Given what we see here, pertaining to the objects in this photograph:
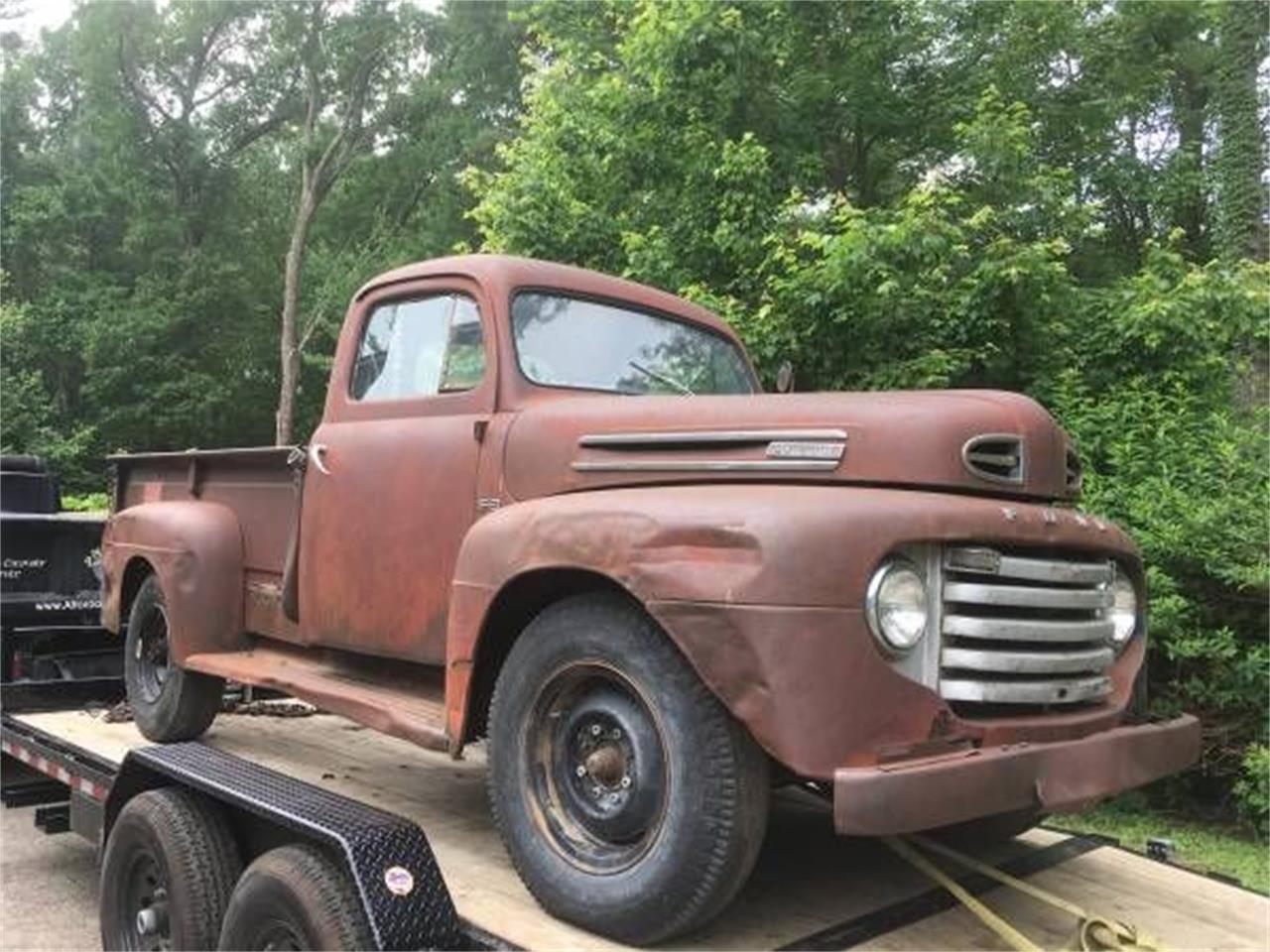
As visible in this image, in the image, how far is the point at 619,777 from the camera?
3004 mm

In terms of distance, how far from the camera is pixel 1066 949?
117 inches

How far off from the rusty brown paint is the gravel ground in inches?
51.8

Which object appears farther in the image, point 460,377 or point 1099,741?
point 460,377

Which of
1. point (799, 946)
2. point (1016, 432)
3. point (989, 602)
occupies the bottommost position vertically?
point (799, 946)

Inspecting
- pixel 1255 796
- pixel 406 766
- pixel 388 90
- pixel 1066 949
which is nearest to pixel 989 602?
pixel 1066 949

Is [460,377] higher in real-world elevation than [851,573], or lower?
higher

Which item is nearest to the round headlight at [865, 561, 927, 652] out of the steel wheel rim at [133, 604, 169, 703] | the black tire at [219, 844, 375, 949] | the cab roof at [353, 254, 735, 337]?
the black tire at [219, 844, 375, 949]

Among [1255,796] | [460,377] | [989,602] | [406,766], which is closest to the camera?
[989,602]

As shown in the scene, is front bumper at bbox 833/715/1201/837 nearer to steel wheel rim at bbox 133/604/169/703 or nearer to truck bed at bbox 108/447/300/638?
truck bed at bbox 108/447/300/638

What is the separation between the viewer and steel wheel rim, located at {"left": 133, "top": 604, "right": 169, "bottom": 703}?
524 centimetres

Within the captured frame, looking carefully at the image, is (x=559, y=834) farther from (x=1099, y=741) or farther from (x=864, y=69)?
(x=864, y=69)

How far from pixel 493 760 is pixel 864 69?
831cm

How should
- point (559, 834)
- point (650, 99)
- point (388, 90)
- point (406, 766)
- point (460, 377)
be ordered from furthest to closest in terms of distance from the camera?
point (388, 90) → point (650, 99) → point (406, 766) → point (460, 377) → point (559, 834)

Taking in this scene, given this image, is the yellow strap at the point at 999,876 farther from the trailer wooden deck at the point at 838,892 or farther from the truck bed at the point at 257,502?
the truck bed at the point at 257,502
